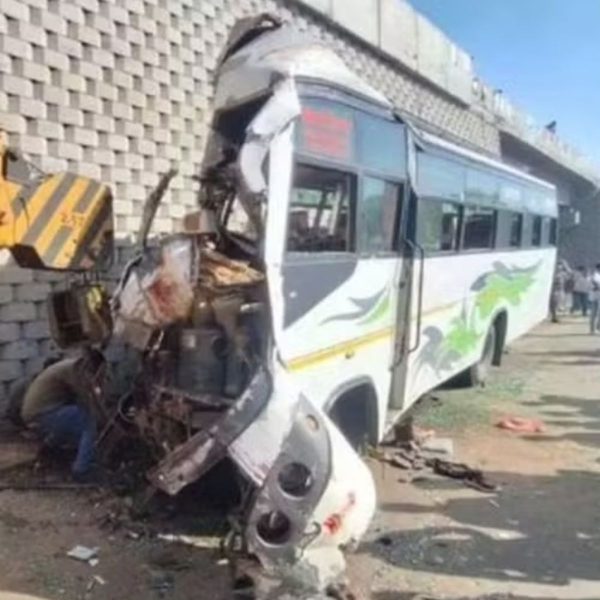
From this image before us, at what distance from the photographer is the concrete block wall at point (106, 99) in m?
6.86

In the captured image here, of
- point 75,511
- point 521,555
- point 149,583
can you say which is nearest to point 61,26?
point 75,511

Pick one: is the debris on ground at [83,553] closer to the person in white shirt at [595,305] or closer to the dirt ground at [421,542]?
the dirt ground at [421,542]

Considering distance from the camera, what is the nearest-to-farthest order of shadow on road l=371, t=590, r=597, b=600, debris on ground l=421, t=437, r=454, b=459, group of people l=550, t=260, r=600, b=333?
shadow on road l=371, t=590, r=597, b=600
debris on ground l=421, t=437, r=454, b=459
group of people l=550, t=260, r=600, b=333

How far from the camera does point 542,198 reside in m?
12.5

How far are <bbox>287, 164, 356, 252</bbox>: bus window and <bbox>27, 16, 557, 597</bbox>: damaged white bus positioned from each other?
0.04 ft

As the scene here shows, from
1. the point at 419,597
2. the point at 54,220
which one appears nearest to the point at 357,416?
the point at 419,597

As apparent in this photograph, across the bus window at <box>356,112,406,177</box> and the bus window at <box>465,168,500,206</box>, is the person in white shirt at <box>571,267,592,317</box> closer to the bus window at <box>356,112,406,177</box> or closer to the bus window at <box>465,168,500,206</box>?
the bus window at <box>465,168,500,206</box>

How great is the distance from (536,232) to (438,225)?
5.48m

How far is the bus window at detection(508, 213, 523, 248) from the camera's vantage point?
10.4m

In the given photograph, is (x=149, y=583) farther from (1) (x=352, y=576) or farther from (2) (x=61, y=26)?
(2) (x=61, y=26)

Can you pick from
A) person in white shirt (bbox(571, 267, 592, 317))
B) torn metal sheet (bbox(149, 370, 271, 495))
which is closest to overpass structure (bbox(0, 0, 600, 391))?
torn metal sheet (bbox(149, 370, 271, 495))

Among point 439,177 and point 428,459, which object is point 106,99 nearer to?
point 439,177

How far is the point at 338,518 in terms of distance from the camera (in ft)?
13.3

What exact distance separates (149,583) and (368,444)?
216 cm
